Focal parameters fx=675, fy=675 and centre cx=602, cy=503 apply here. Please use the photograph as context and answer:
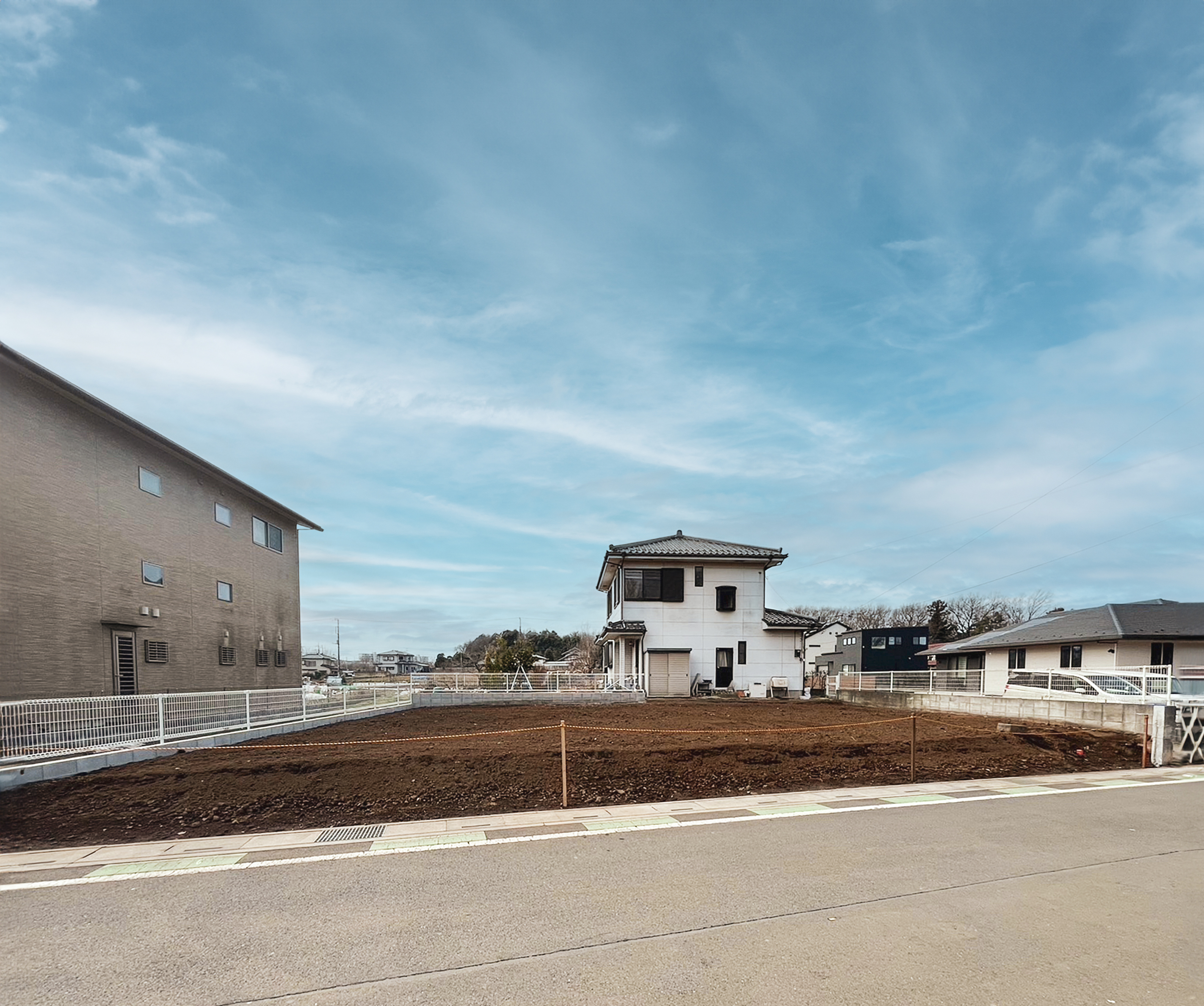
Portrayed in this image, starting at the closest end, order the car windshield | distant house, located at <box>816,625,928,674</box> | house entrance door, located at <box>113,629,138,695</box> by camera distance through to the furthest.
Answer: house entrance door, located at <box>113,629,138,695</box>, the car windshield, distant house, located at <box>816,625,928,674</box>

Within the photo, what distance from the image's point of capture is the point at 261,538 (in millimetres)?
22875

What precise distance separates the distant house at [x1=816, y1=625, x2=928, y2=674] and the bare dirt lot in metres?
31.7

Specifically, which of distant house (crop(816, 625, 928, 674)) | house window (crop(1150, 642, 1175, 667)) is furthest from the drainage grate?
distant house (crop(816, 625, 928, 674))

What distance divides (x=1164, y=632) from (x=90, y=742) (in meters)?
29.2

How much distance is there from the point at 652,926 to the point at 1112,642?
25.3 m

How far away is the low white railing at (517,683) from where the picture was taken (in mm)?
25594

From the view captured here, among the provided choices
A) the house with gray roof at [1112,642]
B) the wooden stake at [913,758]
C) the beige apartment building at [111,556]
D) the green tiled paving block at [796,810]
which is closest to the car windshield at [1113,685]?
the house with gray roof at [1112,642]

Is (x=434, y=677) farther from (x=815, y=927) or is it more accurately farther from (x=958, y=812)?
(x=815, y=927)

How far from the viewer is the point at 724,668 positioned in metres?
28.5

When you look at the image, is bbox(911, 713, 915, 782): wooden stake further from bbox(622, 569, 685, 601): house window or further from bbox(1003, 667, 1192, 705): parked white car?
bbox(622, 569, 685, 601): house window

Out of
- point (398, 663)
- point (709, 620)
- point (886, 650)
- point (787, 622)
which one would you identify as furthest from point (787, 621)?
point (398, 663)

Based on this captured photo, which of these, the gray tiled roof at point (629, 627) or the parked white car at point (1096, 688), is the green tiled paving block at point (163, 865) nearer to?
the parked white car at point (1096, 688)

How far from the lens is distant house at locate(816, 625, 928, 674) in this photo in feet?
145

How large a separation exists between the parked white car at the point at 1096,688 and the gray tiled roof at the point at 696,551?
10.3 m
